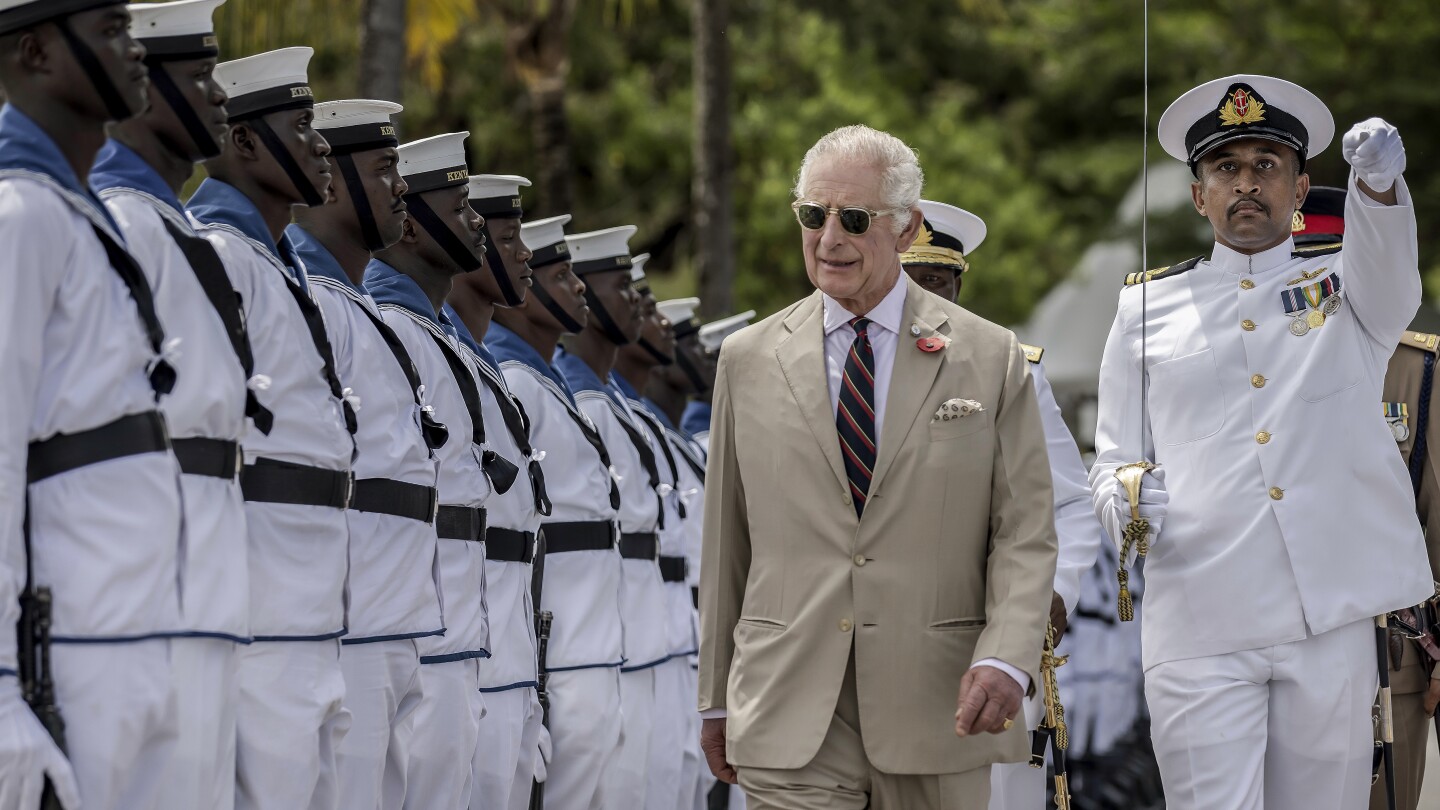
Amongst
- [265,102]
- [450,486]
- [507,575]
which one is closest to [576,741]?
[507,575]

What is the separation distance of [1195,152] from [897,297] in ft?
5.67

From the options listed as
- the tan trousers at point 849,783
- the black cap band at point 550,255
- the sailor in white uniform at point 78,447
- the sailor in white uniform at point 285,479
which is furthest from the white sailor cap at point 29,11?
the black cap band at point 550,255

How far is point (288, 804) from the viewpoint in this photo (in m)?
5.18

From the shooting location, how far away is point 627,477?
8.73 m

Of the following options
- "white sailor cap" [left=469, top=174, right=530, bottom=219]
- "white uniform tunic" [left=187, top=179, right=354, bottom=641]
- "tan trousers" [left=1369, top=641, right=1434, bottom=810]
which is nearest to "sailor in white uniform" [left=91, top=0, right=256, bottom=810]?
"white uniform tunic" [left=187, top=179, right=354, bottom=641]

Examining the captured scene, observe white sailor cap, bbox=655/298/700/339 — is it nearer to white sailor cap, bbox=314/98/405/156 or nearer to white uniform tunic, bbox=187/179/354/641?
white sailor cap, bbox=314/98/405/156

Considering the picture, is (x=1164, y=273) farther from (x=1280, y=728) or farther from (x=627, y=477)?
(x=627, y=477)

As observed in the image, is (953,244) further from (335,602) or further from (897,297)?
(335,602)

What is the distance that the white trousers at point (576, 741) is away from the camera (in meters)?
7.85

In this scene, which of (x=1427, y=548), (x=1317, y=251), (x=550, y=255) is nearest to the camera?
(x=1317, y=251)

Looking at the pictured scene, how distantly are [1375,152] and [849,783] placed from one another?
8.04 ft

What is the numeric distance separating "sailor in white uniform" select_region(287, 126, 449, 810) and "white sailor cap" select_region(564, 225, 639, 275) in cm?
286

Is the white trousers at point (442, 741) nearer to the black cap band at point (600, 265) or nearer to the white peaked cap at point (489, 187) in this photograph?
the white peaked cap at point (489, 187)

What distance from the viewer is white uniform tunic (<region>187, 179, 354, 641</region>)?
17.3 feet
